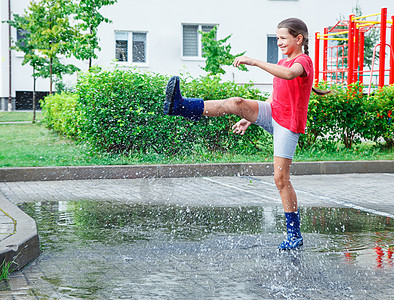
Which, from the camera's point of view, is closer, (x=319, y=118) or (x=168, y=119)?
(x=168, y=119)

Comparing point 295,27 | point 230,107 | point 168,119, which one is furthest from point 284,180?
point 168,119

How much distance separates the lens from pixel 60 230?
5.93 metres

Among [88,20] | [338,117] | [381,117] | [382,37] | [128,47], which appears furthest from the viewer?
[128,47]

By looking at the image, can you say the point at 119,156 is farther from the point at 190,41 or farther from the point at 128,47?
the point at 190,41

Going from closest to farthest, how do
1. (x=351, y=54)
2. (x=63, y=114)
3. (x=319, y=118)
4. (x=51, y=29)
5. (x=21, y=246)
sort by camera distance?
(x=21, y=246) → (x=319, y=118) → (x=63, y=114) → (x=51, y=29) → (x=351, y=54)

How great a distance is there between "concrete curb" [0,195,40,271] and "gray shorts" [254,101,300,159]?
2051 millimetres

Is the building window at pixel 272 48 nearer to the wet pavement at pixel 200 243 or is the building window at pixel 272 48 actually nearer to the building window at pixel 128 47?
the building window at pixel 128 47

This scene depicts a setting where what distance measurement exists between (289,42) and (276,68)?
492mm

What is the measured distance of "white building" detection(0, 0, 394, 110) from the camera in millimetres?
28547

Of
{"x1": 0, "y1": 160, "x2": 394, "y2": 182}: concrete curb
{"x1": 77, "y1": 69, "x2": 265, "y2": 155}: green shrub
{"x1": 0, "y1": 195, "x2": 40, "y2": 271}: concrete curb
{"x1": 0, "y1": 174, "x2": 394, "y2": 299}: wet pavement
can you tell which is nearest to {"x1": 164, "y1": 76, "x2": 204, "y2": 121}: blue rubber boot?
{"x1": 0, "y1": 174, "x2": 394, "y2": 299}: wet pavement

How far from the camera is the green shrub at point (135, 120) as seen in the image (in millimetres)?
10898

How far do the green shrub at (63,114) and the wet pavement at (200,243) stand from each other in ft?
14.2

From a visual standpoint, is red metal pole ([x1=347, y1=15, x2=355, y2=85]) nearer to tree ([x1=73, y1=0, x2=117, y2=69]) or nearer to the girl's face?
tree ([x1=73, y1=0, x2=117, y2=69])

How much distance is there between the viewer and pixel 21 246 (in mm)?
4594
